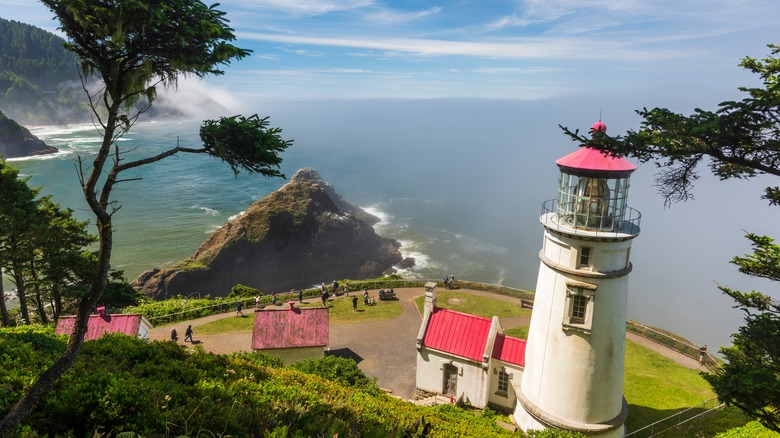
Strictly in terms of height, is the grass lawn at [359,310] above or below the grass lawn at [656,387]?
below

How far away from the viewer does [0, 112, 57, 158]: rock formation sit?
107 meters

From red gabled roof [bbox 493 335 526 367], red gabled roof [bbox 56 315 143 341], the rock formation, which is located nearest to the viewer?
red gabled roof [bbox 493 335 526 367]

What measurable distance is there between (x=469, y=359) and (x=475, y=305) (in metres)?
11.5

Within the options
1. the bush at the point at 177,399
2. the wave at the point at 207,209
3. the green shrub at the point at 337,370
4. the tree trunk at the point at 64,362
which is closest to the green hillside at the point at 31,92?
the wave at the point at 207,209

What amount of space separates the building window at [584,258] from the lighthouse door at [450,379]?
25.4 feet

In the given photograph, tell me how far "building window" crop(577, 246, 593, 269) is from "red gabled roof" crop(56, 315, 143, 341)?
58.7ft

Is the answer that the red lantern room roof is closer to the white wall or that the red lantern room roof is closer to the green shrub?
the white wall

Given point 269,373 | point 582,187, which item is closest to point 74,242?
point 269,373

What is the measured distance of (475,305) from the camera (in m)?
28.0

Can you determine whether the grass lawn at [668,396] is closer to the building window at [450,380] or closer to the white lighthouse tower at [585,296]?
the white lighthouse tower at [585,296]

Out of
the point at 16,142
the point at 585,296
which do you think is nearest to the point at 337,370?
the point at 585,296

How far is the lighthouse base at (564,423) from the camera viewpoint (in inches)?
500

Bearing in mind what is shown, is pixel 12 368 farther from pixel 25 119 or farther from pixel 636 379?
pixel 25 119

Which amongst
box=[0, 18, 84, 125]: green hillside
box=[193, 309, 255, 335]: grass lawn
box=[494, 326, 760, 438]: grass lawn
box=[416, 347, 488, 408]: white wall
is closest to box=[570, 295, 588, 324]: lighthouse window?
box=[416, 347, 488, 408]: white wall
